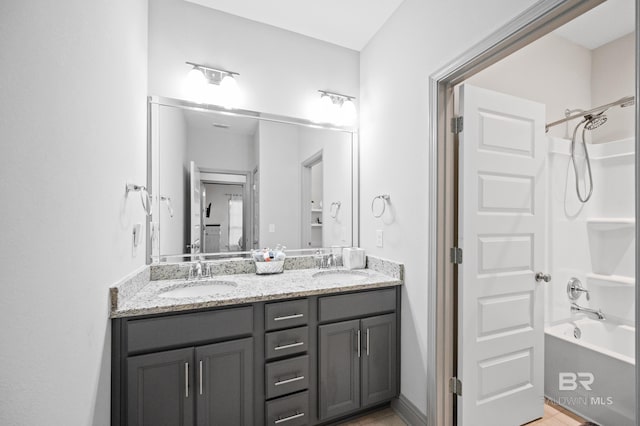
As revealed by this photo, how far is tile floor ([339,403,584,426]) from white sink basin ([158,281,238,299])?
1.14 meters

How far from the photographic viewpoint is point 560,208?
2.23 m

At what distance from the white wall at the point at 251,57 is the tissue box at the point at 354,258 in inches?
46.5

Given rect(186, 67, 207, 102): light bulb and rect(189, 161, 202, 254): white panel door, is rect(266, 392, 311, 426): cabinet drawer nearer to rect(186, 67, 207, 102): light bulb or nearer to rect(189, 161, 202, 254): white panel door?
rect(189, 161, 202, 254): white panel door

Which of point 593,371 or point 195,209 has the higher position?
point 195,209

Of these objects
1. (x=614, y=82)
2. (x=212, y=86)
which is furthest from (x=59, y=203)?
(x=614, y=82)

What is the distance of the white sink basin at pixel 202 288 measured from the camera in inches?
66.3

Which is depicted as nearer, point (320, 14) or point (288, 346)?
point (288, 346)

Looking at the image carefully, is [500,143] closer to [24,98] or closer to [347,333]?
[347,333]

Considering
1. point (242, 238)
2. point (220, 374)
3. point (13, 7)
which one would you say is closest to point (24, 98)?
point (13, 7)

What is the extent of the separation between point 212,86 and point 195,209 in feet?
2.95

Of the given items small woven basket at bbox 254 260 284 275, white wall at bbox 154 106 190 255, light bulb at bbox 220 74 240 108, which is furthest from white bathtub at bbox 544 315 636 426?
light bulb at bbox 220 74 240 108

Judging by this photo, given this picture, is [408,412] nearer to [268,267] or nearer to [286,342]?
[286,342]

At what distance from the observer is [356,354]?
1.74m

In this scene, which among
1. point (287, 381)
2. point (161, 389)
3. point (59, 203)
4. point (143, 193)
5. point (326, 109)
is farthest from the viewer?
point (326, 109)
